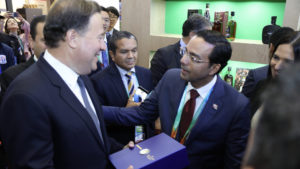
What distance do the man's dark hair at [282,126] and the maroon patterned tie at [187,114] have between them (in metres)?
1.09

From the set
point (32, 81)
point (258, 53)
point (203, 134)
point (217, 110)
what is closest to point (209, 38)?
point (217, 110)

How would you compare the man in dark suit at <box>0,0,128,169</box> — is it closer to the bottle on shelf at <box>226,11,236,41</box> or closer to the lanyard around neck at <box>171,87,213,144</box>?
the lanyard around neck at <box>171,87,213,144</box>

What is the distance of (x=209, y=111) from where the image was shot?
1.41m

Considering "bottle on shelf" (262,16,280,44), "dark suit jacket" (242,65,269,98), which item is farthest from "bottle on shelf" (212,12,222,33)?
"dark suit jacket" (242,65,269,98)

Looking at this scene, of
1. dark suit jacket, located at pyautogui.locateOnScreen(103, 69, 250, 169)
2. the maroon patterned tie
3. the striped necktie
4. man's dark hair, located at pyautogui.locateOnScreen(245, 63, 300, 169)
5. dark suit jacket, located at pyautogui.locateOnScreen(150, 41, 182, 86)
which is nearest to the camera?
man's dark hair, located at pyautogui.locateOnScreen(245, 63, 300, 169)

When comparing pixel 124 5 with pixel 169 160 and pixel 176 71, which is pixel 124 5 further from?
pixel 169 160

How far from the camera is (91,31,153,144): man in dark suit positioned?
2001 millimetres

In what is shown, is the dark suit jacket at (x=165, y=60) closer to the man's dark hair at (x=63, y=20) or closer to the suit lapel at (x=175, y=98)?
the suit lapel at (x=175, y=98)

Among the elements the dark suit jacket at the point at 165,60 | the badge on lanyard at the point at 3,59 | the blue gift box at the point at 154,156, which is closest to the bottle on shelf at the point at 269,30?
the dark suit jacket at the point at 165,60

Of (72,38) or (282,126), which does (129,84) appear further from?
(282,126)

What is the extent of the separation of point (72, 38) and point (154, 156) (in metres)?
0.72

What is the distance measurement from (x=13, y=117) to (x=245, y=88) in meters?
1.86

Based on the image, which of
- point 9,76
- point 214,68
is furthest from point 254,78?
point 9,76

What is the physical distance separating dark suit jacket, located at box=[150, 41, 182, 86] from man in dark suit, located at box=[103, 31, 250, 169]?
1.02 meters
